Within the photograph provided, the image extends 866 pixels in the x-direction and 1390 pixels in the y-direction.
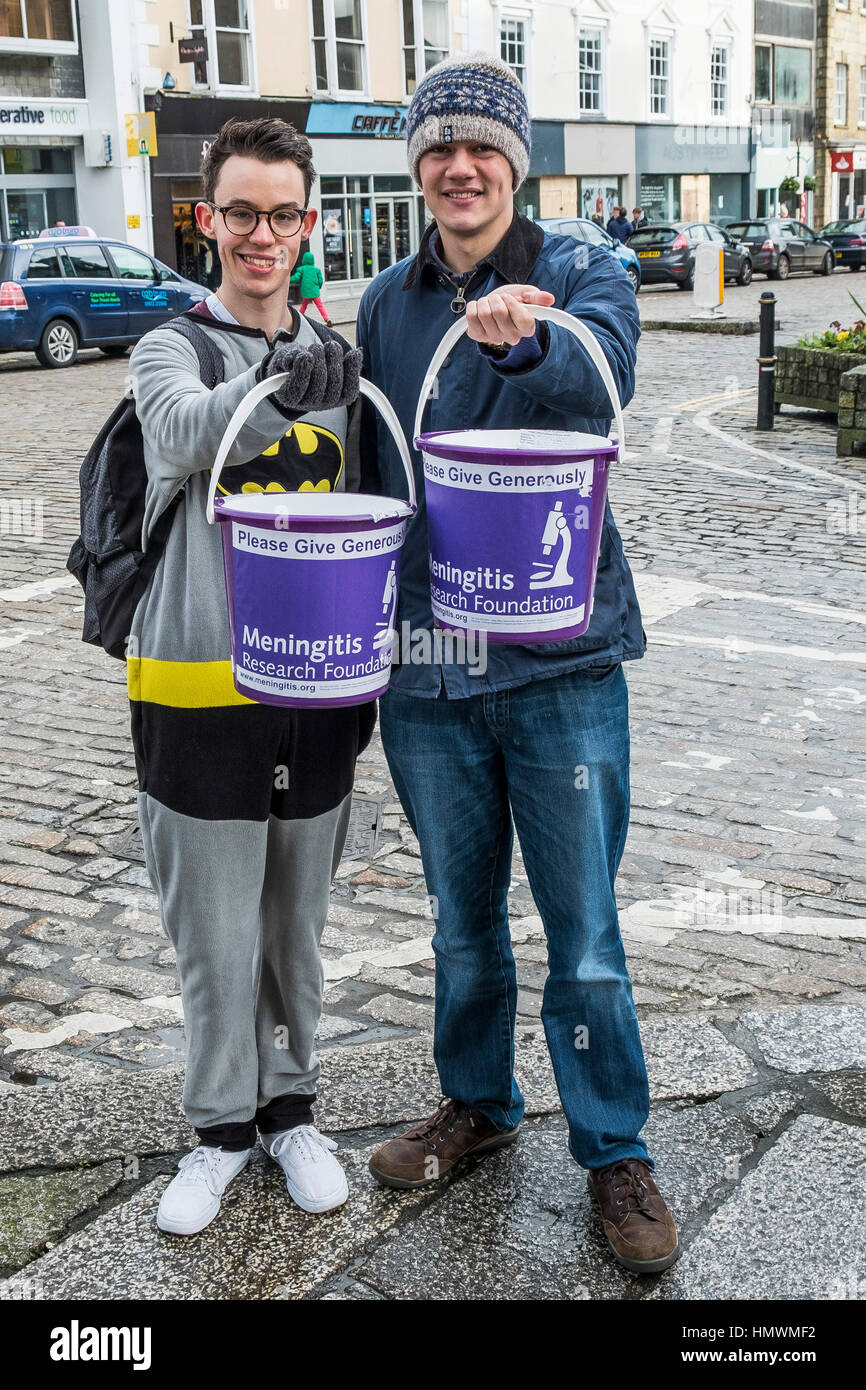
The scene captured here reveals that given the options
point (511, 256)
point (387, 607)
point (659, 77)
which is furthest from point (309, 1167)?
point (659, 77)

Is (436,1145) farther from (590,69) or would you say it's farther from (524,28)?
(590,69)

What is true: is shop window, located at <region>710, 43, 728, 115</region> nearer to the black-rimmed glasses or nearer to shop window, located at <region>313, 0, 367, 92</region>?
shop window, located at <region>313, 0, 367, 92</region>

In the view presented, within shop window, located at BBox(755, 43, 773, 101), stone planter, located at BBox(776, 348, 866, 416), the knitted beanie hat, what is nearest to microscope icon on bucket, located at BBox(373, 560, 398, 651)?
the knitted beanie hat

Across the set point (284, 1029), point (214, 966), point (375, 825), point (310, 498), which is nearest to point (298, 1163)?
point (284, 1029)

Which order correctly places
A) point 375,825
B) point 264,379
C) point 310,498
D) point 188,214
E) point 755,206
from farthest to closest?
point 755,206 → point 188,214 → point 375,825 → point 310,498 → point 264,379

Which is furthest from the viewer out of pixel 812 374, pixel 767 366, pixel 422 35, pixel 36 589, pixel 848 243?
pixel 848 243

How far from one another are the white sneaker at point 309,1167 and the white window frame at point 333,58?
104ft

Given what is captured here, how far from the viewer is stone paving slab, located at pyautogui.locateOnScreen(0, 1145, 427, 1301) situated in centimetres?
259

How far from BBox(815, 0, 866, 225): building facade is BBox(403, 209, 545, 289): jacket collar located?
50.9 meters

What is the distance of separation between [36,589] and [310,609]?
6176 millimetres

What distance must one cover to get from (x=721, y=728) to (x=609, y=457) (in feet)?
11.4

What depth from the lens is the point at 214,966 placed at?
2756mm

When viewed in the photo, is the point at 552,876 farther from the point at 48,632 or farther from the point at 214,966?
the point at 48,632

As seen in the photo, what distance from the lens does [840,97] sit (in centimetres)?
5184
